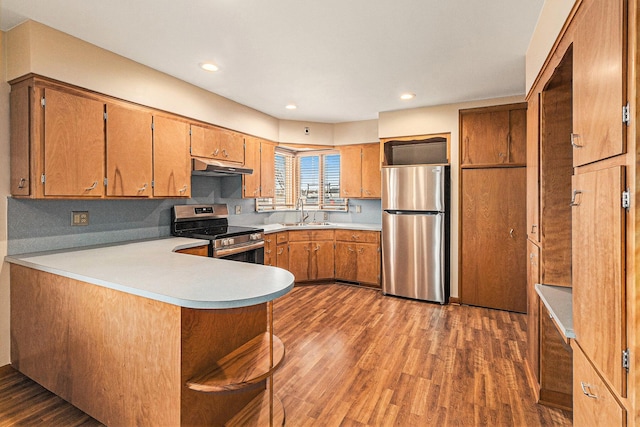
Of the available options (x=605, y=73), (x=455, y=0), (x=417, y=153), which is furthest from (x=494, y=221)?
(x=605, y=73)

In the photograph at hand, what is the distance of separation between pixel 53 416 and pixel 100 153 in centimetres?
179

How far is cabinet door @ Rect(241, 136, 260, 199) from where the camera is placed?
13.3 ft

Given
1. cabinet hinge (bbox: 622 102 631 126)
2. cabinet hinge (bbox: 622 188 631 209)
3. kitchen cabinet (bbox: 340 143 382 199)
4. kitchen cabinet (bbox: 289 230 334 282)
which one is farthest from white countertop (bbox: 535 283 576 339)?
kitchen cabinet (bbox: 289 230 334 282)

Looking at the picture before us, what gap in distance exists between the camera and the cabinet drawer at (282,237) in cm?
433

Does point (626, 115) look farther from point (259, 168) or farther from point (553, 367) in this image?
point (259, 168)

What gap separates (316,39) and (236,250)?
2.15 m

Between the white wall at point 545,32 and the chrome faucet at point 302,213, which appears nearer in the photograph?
the white wall at point 545,32

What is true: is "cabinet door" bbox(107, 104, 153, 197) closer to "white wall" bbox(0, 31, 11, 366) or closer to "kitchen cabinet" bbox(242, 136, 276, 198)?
"white wall" bbox(0, 31, 11, 366)

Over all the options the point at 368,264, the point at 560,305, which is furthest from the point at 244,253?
the point at 560,305

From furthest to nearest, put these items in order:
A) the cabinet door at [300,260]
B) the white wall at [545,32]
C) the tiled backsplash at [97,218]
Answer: the cabinet door at [300,260], the tiled backsplash at [97,218], the white wall at [545,32]

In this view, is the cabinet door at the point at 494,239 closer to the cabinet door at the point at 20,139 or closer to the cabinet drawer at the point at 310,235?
the cabinet drawer at the point at 310,235

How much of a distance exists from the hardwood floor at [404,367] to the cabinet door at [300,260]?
30.9 inches

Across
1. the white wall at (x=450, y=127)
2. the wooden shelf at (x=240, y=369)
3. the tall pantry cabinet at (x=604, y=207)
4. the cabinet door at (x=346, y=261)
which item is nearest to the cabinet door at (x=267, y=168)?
the cabinet door at (x=346, y=261)

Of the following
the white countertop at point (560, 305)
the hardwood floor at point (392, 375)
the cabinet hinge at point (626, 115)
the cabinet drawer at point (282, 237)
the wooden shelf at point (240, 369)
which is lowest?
the hardwood floor at point (392, 375)
